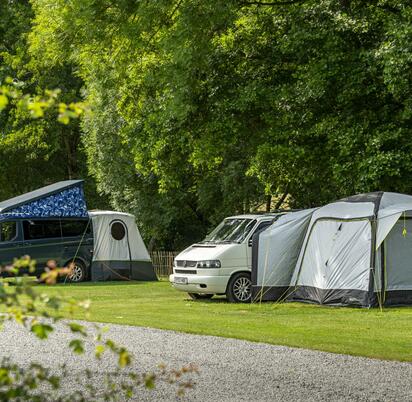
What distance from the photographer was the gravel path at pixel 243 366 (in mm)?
7820

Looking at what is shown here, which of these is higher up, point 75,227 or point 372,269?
point 75,227

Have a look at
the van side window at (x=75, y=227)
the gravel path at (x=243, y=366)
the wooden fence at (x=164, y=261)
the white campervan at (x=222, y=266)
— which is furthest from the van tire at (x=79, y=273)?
the gravel path at (x=243, y=366)

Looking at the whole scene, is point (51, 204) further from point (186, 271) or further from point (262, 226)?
point (262, 226)

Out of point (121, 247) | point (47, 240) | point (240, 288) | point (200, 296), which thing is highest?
point (47, 240)

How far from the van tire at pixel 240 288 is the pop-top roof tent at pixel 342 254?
1.30ft

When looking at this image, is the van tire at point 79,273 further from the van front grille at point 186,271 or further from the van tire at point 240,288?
the van tire at point 240,288

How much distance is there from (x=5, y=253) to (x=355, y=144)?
34.2 feet

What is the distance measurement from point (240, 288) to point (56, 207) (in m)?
8.34

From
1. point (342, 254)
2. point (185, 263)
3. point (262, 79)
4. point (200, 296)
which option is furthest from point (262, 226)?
point (262, 79)

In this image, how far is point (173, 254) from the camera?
96.3ft

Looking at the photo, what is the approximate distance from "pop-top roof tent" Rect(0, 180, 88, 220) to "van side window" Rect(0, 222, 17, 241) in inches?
12.0

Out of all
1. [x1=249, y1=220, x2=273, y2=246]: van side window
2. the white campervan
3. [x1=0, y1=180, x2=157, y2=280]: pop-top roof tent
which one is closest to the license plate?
the white campervan

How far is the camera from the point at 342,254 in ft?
54.7

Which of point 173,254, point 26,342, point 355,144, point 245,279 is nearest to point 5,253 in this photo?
point 173,254
